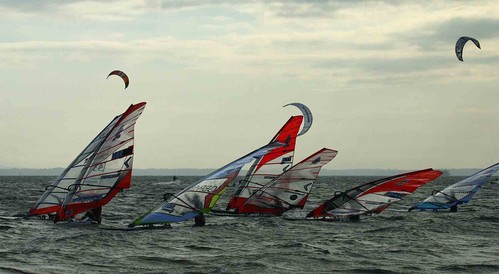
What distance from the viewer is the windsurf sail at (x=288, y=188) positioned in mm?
34125

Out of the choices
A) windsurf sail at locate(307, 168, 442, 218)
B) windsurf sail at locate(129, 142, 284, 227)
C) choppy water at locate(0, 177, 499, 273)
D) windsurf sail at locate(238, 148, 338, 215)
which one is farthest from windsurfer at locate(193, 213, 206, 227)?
windsurf sail at locate(238, 148, 338, 215)

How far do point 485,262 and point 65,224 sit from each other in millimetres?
15326

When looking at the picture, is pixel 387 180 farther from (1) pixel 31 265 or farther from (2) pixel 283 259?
(1) pixel 31 265

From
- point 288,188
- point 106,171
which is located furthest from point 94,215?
point 288,188

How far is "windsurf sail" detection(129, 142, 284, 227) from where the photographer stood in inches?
1070

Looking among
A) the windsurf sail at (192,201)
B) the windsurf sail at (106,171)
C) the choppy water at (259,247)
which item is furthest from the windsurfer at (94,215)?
the windsurf sail at (192,201)

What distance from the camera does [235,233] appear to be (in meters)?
27.5

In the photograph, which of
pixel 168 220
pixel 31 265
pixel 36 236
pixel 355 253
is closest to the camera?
pixel 31 265

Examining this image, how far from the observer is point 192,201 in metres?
27.6

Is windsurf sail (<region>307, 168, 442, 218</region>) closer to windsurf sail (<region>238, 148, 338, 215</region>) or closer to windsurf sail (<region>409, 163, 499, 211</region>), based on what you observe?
windsurf sail (<region>238, 148, 338, 215</region>)

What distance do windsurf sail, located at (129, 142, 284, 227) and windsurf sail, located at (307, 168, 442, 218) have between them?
5182mm

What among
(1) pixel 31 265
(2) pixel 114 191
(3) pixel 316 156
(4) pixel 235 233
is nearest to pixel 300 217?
(3) pixel 316 156

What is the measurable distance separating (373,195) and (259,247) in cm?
924

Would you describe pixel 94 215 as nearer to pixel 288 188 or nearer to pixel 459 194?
pixel 288 188
